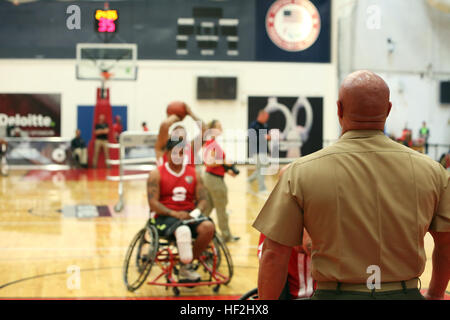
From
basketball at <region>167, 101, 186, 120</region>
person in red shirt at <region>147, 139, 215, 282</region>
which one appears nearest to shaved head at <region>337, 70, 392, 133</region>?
person in red shirt at <region>147, 139, 215, 282</region>

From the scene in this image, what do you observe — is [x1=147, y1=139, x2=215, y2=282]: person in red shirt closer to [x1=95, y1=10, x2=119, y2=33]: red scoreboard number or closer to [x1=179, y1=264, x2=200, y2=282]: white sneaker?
[x1=179, y1=264, x2=200, y2=282]: white sneaker

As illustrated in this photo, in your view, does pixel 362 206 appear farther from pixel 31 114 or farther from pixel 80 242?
A: pixel 31 114

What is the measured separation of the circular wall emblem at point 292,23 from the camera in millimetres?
16766

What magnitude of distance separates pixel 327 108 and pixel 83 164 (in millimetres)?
6942

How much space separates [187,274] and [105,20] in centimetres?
222

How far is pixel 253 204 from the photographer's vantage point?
1049 centimetres

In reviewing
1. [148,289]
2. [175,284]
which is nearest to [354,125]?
[175,284]

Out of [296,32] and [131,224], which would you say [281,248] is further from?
[296,32]

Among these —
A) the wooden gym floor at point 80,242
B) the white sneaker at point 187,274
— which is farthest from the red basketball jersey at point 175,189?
the wooden gym floor at point 80,242

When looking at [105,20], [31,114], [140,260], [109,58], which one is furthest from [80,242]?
[31,114]

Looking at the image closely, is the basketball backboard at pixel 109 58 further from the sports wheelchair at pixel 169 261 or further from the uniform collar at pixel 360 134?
the uniform collar at pixel 360 134

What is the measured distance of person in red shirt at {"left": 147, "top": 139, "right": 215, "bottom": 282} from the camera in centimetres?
509

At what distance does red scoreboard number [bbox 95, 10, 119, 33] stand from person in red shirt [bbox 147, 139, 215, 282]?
116cm

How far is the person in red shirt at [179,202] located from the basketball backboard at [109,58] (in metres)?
7.01
